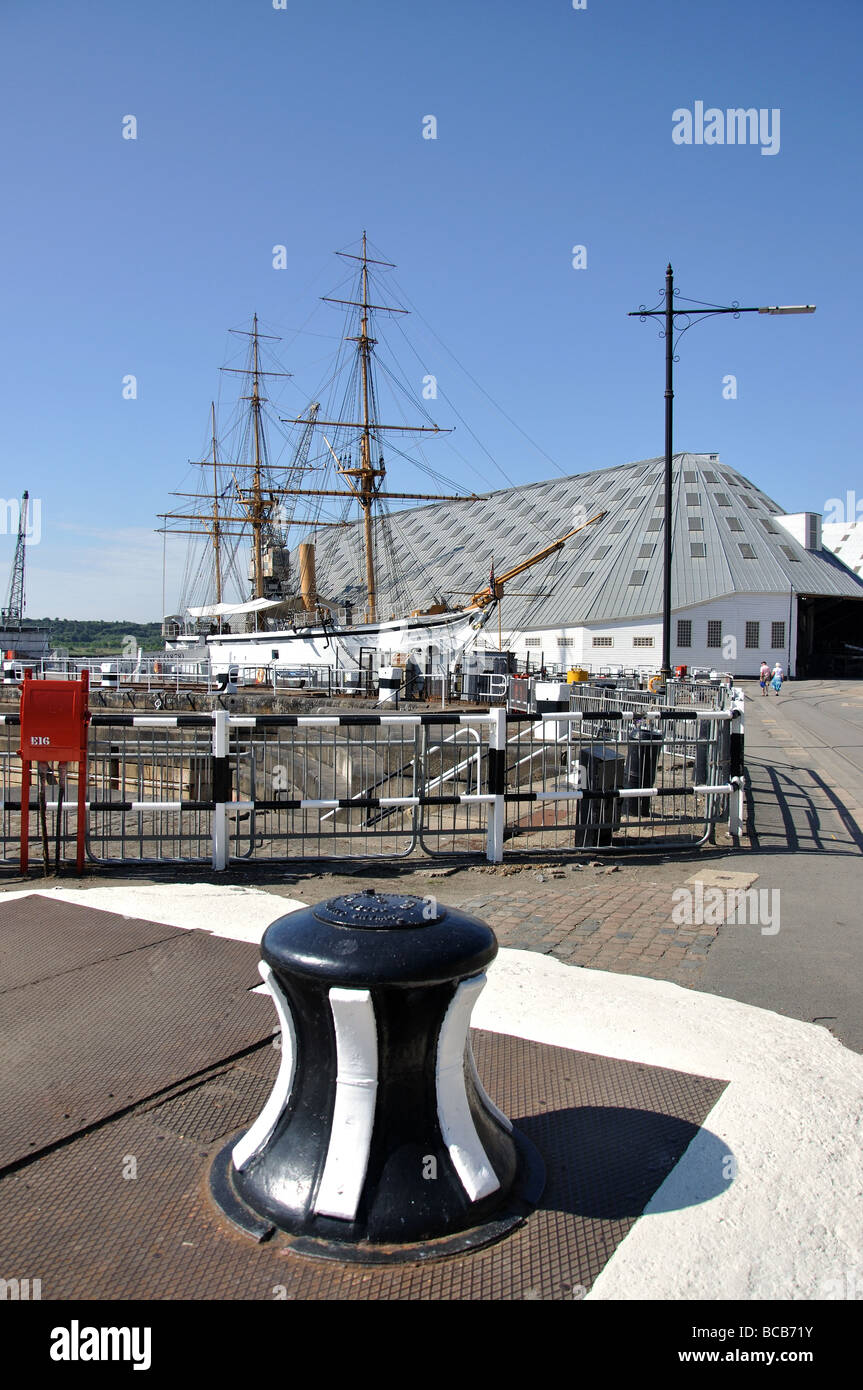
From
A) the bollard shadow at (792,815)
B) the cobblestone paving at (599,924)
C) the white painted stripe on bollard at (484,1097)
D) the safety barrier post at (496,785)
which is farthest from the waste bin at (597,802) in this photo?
the white painted stripe on bollard at (484,1097)

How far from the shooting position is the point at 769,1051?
160 inches

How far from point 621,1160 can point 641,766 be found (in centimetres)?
623

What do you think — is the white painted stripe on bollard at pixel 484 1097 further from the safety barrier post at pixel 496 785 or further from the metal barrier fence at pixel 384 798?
the safety barrier post at pixel 496 785

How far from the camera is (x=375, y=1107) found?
9.12ft

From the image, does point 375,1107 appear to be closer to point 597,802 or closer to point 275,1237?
point 275,1237

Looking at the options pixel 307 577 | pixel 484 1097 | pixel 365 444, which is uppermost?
pixel 365 444

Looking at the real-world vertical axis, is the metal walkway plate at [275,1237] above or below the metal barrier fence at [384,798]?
below

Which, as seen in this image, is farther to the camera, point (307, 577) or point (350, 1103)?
point (307, 577)

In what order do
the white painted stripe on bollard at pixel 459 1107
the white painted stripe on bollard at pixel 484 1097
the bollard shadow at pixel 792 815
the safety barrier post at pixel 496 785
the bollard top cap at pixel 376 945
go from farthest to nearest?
the bollard shadow at pixel 792 815
the safety barrier post at pixel 496 785
the white painted stripe on bollard at pixel 484 1097
the white painted stripe on bollard at pixel 459 1107
the bollard top cap at pixel 376 945

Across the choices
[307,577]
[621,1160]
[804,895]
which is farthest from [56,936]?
[307,577]

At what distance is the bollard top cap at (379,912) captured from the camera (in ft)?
9.40
